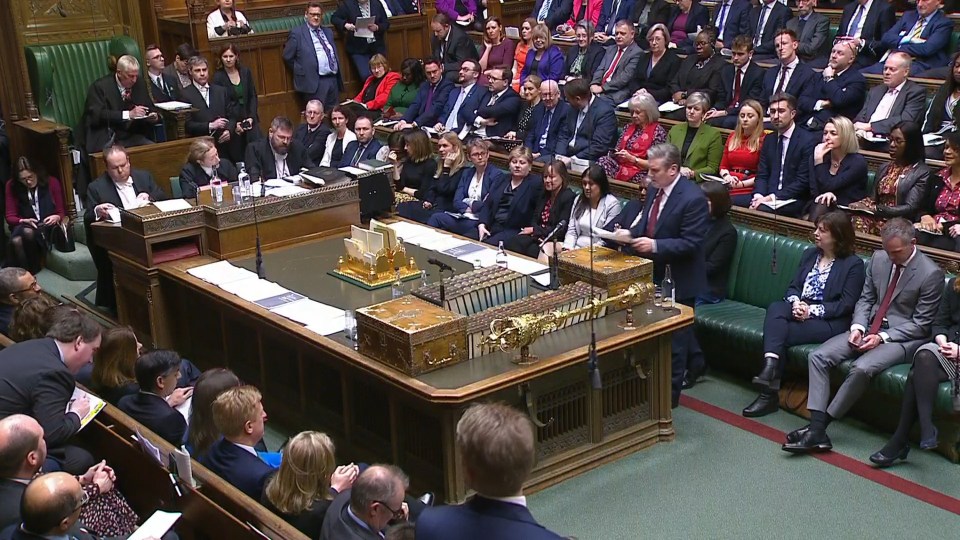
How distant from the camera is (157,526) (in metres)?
3.89

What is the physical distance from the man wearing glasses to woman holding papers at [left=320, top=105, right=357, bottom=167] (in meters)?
3.78

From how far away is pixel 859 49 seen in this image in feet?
32.0

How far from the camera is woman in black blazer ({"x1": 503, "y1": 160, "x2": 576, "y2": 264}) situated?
773 centimetres

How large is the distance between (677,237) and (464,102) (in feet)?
14.0

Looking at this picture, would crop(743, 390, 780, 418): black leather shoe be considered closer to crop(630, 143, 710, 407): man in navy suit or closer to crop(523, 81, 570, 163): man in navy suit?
crop(630, 143, 710, 407): man in navy suit

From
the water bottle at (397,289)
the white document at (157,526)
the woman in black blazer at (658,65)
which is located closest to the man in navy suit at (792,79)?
the woman in black blazer at (658,65)

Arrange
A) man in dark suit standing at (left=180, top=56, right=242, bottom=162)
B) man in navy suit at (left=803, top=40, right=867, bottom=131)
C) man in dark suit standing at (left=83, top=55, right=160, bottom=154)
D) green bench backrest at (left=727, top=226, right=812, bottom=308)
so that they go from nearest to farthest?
1. green bench backrest at (left=727, top=226, right=812, bottom=308)
2. man in navy suit at (left=803, top=40, right=867, bottom=131)
3. man in dark suit standing at (left=83, top=55, right=160, bottom=154)
4. man in dark suit standing at (left=180, top=56, right=242, bottom=162)

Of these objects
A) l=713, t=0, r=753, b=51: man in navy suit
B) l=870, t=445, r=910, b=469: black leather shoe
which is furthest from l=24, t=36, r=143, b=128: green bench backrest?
l=870, t=445, r=910, b=469: black leather shoe

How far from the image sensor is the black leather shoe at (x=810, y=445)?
19.1ft

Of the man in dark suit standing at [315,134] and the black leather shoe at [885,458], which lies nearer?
the black leather shoe at [885,458]

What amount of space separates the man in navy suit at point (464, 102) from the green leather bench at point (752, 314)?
3.73 metres

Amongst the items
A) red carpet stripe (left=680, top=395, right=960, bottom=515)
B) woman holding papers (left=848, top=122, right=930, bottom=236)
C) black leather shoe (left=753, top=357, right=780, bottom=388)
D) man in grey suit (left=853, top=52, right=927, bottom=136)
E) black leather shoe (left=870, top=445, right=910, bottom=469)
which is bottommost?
red carpet stripe (left=680, top=395, right=960, bottom=515)

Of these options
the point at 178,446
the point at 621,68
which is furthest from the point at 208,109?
the point at 178,446

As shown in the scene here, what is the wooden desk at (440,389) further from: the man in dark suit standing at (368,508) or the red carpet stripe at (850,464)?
the man in dark suit standing at (368,508)
